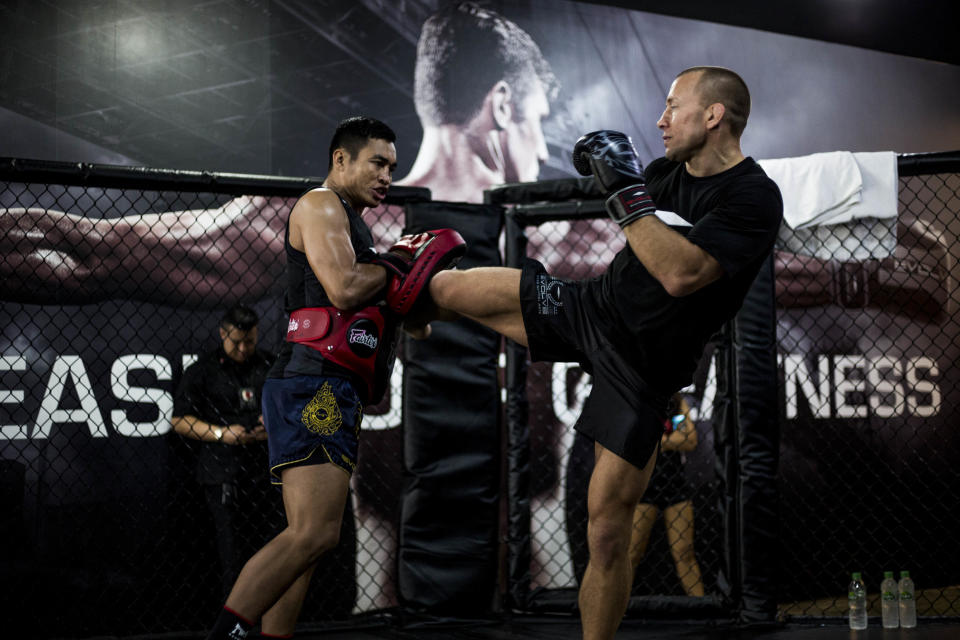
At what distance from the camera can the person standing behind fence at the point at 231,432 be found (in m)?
3.34

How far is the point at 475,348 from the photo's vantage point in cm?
312

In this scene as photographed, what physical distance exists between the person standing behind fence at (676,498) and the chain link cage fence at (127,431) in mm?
1329

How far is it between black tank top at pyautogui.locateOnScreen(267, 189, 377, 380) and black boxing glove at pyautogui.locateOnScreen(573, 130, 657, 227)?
2.04 feet

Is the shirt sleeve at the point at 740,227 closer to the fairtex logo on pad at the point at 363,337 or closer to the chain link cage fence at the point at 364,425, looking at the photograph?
the fairtex logo on pad at the point at 363,337

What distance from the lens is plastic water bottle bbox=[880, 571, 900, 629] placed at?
2912 mm

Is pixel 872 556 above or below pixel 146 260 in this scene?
below

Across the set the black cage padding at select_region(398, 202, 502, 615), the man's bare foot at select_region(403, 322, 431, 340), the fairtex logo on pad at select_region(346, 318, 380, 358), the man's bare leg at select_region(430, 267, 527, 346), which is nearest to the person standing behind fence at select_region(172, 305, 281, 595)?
the black cage padding at select_region(398, 202, 502, 615)

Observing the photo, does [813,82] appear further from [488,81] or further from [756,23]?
[488,81]

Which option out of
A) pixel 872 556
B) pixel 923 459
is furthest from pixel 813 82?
pixel 872 556

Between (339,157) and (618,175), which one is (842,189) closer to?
(618,175)

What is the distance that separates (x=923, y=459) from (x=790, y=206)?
1.97 m

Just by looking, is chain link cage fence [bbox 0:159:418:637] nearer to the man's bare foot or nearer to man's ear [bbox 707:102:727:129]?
the man's bare foot

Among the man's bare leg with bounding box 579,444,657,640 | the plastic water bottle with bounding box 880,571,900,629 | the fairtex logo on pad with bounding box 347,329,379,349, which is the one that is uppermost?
the fairtex logo on pad with bounding box 347,329,379,349

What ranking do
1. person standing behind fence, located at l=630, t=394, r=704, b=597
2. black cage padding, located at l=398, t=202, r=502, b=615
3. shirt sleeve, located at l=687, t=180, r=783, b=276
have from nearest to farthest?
shirt sleeve, located at l=687, t=180, r=783, b=276, black cage padding, located at l=398, t=202, r=502, b=615, person standing behind fence, located at l=630, t=394, r=704, b=597
